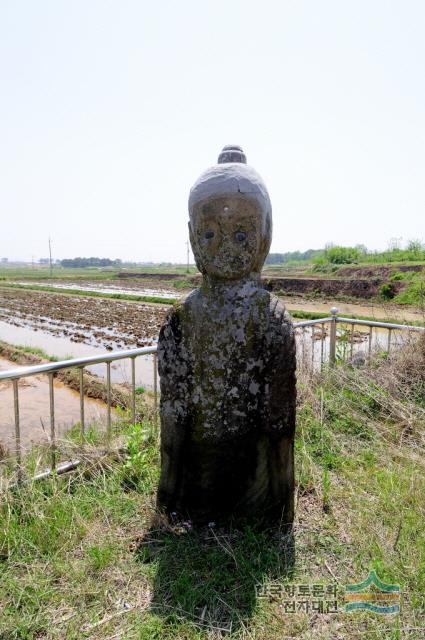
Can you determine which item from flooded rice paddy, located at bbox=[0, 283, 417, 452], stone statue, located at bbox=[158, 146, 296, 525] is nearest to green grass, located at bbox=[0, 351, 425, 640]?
stone statue, located at bbox=[158, 146, 296, 525]

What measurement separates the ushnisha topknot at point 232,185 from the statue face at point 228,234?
0.12 ft

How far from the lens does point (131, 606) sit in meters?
2.32

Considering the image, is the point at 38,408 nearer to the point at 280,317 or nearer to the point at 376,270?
the point at 280,317

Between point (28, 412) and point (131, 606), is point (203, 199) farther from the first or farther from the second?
point (28, 412)

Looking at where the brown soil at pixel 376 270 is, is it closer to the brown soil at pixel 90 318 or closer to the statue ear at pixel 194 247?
the brown soil at pixel 90 318

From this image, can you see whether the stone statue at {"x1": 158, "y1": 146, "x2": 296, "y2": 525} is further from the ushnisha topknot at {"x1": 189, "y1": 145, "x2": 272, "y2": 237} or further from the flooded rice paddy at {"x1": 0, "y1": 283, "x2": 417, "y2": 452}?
the flooded rice paddy at {"x1": 0, "y1": 283, "x2": 417, "y2": 452}

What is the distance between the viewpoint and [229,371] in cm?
273

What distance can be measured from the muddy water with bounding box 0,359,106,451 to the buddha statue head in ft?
14.3

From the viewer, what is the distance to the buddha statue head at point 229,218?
8.60 feet

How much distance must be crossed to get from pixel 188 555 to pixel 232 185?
2226 mm

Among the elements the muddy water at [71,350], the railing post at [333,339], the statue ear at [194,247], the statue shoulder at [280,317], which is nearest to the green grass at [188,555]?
the statue shoulder at [280,317]

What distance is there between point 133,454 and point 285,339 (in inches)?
67.2

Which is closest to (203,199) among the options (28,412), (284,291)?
(28,412)

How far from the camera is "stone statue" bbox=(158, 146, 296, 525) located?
267 cm
